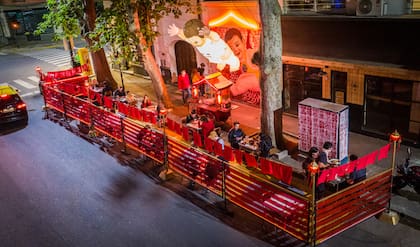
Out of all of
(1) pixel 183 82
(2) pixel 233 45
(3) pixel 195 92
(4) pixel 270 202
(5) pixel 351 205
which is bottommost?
(5) pixel 351 205

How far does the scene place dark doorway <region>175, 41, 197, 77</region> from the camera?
2399 centimetres

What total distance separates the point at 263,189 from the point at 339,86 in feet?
25.8

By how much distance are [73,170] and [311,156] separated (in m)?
8.60

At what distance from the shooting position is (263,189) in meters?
10.5

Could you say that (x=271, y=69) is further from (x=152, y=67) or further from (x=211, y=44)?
(x=152, y=67)

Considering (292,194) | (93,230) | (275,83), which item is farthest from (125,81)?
(292,194)

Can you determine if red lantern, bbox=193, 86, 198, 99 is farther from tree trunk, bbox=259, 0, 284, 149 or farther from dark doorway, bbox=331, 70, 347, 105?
dark doorway, bbox=331, 70, 347, 105

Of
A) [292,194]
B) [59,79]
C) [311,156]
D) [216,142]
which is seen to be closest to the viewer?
[292,194]

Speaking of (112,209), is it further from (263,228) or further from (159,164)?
(263,228)

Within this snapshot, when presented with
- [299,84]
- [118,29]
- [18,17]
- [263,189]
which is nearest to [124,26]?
[118,29]

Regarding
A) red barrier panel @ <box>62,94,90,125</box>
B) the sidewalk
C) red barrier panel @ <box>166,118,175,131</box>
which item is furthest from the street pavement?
red barrier panel @ <box>62,94,90,125</box>

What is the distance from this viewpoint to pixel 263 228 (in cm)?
1089

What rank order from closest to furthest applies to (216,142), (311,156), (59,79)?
(311,156) → (216,142) → (59,79)

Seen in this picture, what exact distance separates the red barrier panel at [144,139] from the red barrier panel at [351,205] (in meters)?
6.13
